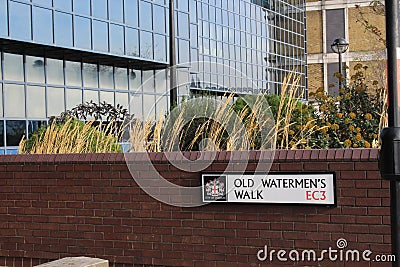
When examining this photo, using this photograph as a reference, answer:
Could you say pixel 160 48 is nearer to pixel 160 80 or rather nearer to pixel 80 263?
pixel 160 80

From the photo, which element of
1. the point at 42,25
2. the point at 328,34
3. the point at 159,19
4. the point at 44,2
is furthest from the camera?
the point at 328,34

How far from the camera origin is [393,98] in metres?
5.57

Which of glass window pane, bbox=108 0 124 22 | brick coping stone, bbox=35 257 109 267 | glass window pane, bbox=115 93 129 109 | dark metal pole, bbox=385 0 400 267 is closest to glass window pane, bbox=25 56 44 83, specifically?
glass window pane, bbox=108 0 124 22

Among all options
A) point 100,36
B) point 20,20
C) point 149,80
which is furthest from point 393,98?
point 149,80

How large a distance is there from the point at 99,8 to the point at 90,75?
2637 millimetres

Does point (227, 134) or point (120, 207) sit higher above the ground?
point (227, 134)

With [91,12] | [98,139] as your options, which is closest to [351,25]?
[91,12]

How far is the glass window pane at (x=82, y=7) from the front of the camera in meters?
26.4

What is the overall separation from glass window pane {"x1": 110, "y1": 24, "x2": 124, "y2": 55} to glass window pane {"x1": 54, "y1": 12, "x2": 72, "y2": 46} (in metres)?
2.56

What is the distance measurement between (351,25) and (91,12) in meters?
34.4

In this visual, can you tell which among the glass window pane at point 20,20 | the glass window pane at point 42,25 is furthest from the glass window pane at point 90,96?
the glass window pane at point 20,20

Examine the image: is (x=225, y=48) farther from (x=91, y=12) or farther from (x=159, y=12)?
(x=91, y=12)

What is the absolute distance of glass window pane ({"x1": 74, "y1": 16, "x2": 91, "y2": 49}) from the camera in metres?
26.2

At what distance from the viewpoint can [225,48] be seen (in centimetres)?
4131
